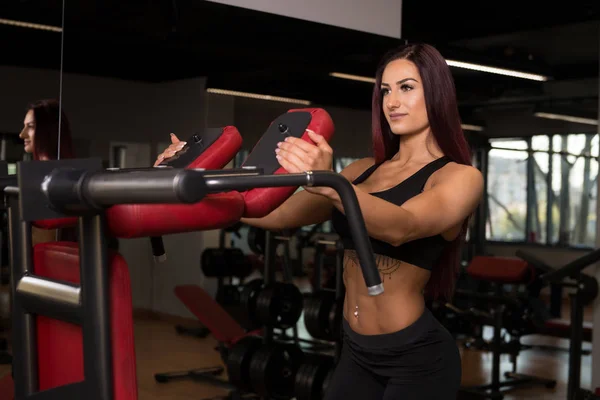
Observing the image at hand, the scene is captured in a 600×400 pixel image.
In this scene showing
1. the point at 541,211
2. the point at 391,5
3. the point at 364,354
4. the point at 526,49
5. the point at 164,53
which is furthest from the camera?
the point at 526,49

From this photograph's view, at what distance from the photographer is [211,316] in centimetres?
498

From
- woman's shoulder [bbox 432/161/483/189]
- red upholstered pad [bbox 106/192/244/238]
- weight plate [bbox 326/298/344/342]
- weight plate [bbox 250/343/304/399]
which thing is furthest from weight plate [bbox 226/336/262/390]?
red upholstered pad [bbox 106/192/244/238]

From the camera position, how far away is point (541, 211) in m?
5.32

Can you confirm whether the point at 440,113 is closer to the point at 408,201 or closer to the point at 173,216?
the point at 408,201

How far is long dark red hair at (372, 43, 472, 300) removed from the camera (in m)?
1.71

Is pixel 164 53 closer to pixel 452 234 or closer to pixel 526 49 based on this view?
pixel 526 49

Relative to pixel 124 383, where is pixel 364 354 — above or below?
below

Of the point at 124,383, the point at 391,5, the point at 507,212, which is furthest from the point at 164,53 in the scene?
the point at 124,383

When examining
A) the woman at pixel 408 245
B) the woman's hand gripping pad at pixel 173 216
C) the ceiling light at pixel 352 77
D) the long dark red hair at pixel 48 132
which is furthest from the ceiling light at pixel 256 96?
the woman's hand gripping pad at pixel 173 216

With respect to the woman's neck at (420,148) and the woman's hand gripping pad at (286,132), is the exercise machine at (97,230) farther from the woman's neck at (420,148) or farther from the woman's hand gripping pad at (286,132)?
the woman's neck at (420,148)

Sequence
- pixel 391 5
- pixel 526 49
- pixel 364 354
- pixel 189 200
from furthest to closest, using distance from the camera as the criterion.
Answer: pixel 526 49 < pixel 391 5 < pixel 364 354 < pixel 189 200

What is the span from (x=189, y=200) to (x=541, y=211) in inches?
190

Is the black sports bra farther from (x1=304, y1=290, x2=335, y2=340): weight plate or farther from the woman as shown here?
(x1=304, y1=290, x2=335, y2=340): weight plate

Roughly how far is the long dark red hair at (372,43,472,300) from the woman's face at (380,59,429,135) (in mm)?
15
